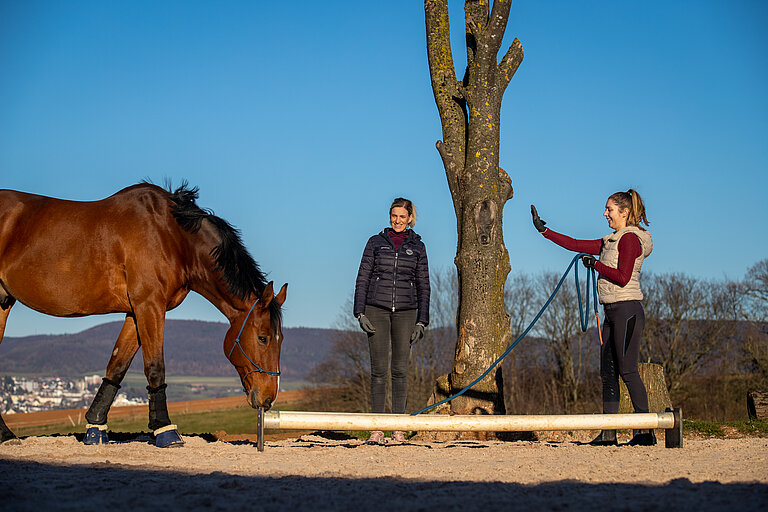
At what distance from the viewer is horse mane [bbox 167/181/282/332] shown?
19.3 ft

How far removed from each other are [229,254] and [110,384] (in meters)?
1.64

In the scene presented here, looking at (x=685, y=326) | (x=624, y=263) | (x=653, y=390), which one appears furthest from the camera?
(x=685, y=326)

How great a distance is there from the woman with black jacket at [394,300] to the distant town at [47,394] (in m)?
48.0

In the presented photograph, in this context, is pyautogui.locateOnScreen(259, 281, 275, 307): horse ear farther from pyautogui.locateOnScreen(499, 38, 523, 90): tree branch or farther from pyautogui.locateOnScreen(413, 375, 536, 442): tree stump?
pyautogui.locateOnScreen(499, 38, 523, 90): tree branch

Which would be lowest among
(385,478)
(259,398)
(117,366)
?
(385,478)

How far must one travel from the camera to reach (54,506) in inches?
114

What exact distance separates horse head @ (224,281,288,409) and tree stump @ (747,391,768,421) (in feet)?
23.8

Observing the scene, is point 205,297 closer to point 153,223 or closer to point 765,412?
point 153,223

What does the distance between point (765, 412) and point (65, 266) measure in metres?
9.15

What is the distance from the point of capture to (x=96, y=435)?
5.94 metres

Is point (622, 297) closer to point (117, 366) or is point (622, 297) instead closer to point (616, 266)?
point (616, 266)

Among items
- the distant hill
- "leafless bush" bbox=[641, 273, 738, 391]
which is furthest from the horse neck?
the distant hill

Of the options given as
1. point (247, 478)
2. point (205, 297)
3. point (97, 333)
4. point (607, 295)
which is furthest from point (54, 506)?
point (97, 333)

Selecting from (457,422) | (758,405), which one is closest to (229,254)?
(457,422)
